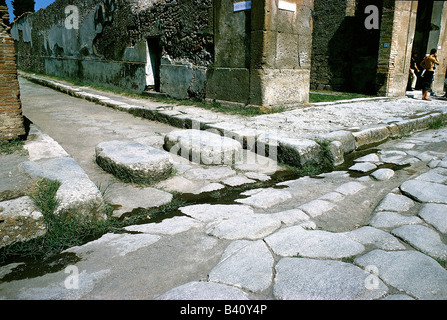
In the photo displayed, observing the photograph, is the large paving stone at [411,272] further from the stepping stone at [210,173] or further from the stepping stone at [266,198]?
the stepping stone at [210,173]

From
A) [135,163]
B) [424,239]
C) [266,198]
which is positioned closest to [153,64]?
[135,163]

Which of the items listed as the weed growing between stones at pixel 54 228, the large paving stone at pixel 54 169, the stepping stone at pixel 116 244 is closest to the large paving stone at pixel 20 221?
the weed growing between stones at pixel 54 228

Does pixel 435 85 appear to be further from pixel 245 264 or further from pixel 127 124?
pixel 245 264

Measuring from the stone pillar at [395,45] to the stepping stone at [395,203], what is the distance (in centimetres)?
796

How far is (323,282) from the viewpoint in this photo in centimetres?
148

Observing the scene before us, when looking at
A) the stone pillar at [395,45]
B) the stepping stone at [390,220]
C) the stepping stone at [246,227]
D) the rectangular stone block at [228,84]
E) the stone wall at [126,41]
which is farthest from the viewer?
the stone pillar at [395,45]

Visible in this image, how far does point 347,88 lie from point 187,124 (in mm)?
8401

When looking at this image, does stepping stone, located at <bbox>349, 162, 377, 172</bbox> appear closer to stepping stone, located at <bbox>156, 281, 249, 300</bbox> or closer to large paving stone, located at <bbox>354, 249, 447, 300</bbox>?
large paving stone, located at <bbox>354, 249, 447, 300</bbox>

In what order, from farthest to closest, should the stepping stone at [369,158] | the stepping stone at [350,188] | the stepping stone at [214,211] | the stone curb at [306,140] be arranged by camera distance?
the stepping stone at [369,158], the stone curb at [306,140], the stepping stone at [350,188], the stepping stone at [214,211]

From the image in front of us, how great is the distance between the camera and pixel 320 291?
142 centimetres

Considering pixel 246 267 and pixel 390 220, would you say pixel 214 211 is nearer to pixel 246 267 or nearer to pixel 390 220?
pixel 246 267

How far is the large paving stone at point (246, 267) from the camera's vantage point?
1.50 m

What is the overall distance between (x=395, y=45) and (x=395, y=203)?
8.51 m

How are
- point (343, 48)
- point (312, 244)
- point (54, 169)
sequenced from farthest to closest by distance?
point (343, 48) < point (54, 169) < point (312, 244)
